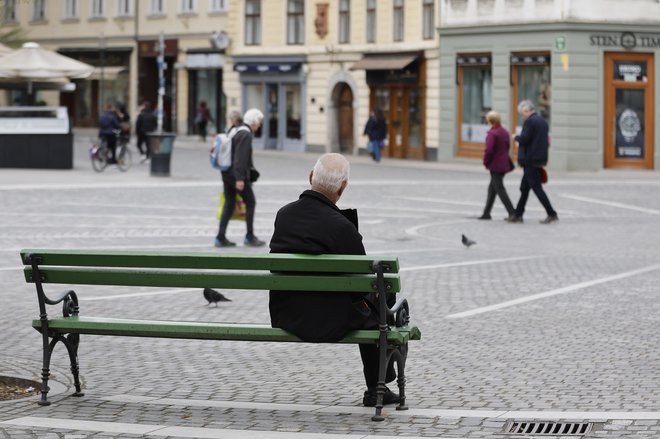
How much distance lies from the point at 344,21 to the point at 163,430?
47769mm

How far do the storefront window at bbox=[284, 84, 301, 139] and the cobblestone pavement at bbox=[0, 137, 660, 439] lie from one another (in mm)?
30170

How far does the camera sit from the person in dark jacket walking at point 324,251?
8.41 metres

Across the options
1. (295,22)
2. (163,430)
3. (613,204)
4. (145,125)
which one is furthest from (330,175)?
(295,22)

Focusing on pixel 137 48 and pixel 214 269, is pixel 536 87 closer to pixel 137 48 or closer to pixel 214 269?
pixel 137 48

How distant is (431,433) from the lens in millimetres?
7875

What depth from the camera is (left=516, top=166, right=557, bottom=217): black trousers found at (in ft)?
81.4

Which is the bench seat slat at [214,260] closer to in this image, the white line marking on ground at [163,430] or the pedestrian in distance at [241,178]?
the white line marking on ground at [163,430]

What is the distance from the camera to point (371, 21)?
5366 cm

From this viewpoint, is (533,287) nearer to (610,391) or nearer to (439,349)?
(439,349)

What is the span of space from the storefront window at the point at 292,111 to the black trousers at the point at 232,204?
36.9 meters

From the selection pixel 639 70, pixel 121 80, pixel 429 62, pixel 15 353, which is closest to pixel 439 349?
pixel 15 353

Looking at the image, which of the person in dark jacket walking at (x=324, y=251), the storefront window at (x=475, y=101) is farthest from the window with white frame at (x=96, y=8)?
the person in dark jacket walking at (x=324, y=251)

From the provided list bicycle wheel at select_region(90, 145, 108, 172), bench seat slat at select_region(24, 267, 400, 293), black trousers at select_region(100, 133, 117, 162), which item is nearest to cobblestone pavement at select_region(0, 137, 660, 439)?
bench seat slat at select_region(24, 267, 400, 293)

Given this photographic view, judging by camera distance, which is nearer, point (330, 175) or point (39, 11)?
point (330, 175)
